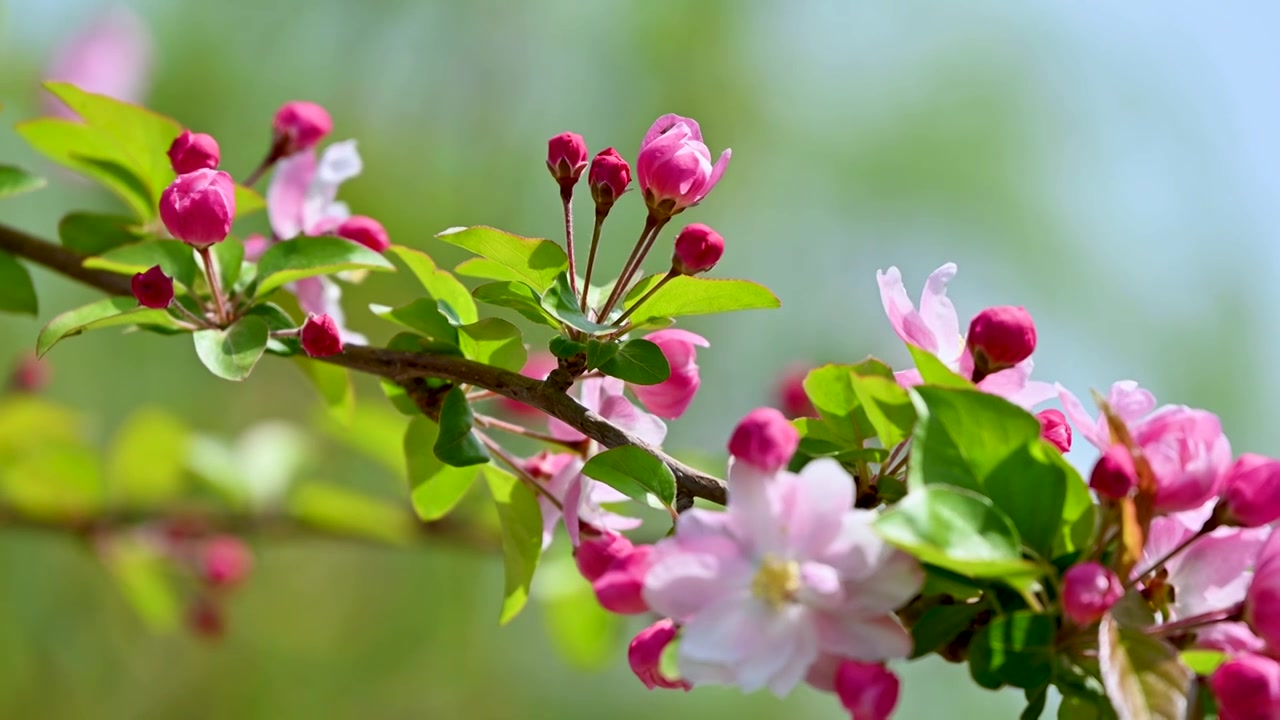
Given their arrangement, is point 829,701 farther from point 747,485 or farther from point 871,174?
point 747,485

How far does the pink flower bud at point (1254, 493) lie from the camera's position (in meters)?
0.49

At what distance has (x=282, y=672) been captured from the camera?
3336 mm

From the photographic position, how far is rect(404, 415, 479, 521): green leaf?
2.26 ft

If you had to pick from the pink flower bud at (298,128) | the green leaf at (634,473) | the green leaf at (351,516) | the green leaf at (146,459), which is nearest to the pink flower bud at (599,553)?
the green leaf at (634,473)

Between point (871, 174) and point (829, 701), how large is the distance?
183cm

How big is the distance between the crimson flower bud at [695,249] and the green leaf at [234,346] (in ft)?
0.72

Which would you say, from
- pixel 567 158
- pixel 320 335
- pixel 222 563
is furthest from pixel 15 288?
pixel 222 563

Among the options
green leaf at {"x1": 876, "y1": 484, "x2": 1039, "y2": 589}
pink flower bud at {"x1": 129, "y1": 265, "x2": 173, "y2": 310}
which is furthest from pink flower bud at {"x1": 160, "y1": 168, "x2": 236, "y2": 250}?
green leaf at {"x1": 876, "y1": 484, "x2": 1039, "y2": 589}

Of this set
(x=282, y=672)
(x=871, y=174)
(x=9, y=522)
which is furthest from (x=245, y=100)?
(x=9, y=522)

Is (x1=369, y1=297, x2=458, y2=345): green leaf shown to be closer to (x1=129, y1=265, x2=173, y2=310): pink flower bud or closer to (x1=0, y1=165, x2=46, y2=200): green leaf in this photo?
(x1=129, y1=265, x2=173, y2=310): pink flower bud

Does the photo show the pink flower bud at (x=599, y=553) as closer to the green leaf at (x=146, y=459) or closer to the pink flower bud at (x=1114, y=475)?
the pink flower bud at (x=1114, y=475)

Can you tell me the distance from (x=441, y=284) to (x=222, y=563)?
3.67 ft

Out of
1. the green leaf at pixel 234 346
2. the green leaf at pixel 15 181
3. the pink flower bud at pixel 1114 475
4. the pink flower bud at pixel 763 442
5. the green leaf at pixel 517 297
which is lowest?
the green leaf at pixel 15 181

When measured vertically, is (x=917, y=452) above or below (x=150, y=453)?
above
